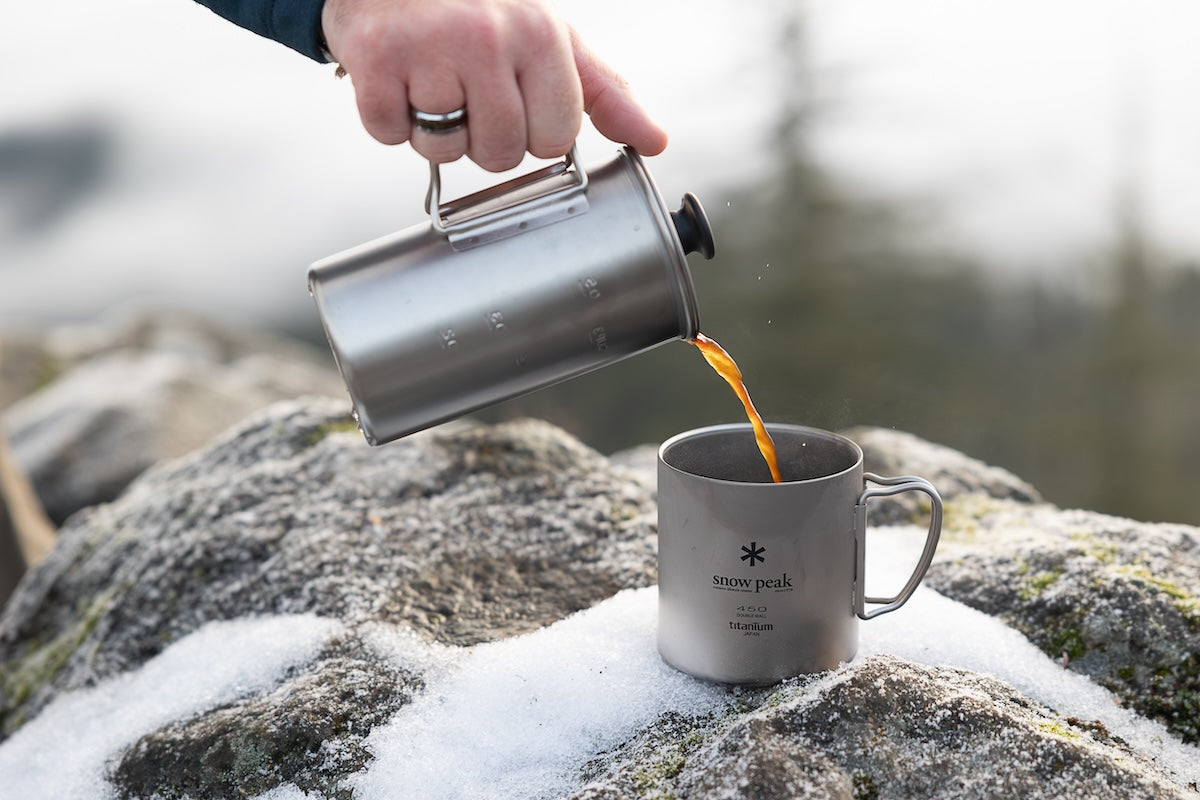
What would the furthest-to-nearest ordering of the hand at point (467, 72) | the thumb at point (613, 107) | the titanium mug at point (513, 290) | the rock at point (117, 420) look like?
the rock at point (117, 420) → the thumb at point (613, 107) → the titanium mug at point (513, 290) → the hand at point (467, 72)

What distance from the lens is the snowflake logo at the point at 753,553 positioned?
163 cm

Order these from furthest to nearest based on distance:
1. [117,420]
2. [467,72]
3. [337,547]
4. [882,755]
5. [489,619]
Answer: [117,420], [337,547], [489,619], [467,72], [882,755]

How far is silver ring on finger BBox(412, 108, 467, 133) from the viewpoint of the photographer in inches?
63.0

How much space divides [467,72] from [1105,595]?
149 centimetres

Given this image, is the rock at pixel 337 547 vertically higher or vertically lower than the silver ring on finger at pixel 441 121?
lower

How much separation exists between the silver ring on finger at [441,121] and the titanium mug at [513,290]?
65 millimetres

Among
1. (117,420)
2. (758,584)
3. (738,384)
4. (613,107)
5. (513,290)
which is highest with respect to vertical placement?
(613,107)

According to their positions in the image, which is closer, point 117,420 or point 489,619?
point 489,619

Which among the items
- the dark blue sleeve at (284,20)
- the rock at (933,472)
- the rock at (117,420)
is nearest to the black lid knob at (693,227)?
the dark blue sleeve at (284,20)

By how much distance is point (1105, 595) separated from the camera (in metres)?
1.93

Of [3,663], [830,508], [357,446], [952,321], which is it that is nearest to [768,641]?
[830,508]

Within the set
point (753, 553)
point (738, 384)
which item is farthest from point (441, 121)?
point (753, 553)

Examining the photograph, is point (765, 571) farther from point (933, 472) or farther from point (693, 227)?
point (933, 472)

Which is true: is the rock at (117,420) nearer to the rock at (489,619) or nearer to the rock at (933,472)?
the rock at (489,619)
